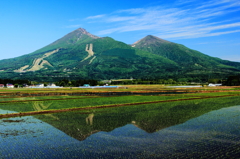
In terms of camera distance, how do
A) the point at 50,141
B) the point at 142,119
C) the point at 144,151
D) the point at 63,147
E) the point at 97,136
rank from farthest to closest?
the point at 142,119 < the point at 97,136 < the point at 50,141 < the point at 63,147 < the point at 144,151

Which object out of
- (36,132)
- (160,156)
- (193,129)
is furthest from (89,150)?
→ (193,129)

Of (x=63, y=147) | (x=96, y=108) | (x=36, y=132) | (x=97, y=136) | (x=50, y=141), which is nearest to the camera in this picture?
(x=63, y=147)

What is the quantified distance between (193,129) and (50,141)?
11.5 m

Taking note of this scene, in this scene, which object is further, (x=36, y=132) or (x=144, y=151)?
(x=36, y=132)

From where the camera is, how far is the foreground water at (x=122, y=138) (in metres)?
13.1

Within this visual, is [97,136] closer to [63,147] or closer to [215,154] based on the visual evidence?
[63,147]

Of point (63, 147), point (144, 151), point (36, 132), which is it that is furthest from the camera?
point (36, 132)

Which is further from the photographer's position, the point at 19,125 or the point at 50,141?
the point at 19,125

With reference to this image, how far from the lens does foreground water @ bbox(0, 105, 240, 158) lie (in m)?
13.1

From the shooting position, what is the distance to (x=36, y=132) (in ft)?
59.9

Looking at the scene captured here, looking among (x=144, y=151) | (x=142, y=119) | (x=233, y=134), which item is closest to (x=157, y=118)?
(x=142, y=119)

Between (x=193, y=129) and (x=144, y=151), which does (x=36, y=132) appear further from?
(x=193, y=129)

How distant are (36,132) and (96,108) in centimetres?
1448

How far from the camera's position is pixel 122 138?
1628cm
